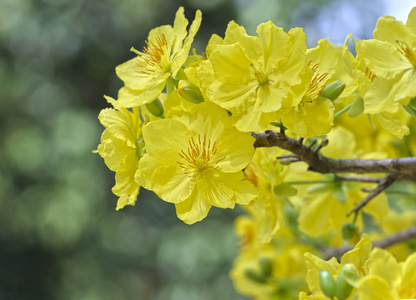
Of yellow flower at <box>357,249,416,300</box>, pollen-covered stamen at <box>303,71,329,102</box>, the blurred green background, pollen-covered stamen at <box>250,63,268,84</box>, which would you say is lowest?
the blurred green background

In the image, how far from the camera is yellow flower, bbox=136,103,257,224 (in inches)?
17.7

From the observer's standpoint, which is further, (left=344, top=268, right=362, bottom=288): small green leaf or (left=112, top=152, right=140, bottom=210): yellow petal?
(left=112, top=152, right=140, bottom=210): yellow petal

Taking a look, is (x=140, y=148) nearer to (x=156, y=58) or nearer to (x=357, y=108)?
(x=156, y=58)

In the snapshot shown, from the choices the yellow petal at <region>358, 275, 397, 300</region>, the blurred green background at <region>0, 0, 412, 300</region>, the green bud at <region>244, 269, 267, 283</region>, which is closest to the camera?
the yellow petal at <region>358, 275, 397, 300</region>

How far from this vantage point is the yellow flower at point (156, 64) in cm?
49

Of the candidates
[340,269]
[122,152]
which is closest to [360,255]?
[340,269]

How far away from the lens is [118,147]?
0.50 m

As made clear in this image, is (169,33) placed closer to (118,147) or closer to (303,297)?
(118,147)

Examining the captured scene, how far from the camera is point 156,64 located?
532 millimetres

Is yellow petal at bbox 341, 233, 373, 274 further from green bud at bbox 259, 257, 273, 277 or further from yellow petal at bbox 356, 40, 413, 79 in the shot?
green bud at bbox 259, 257, 273, 277

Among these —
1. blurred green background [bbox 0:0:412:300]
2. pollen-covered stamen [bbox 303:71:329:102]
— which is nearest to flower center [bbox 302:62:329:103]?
pollen-covered stamen [bbox 303:71:329:102]

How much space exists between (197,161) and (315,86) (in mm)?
135

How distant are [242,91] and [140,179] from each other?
13 centimetres

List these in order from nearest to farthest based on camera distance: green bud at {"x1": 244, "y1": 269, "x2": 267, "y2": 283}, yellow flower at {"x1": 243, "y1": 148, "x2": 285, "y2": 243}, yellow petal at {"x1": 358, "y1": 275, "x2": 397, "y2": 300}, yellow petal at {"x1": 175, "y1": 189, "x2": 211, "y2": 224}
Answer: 1. yellow petal at {"x1": 358, "y1": 275, "x2": 397, "y2": 300}
2. yellow petal at {"x1": 175, "y1": 189, "x2": 211, "y2": 224}
3. yellow flower at {"x1": 243, "y1": 148, "x2": 285, "y2": 243}
4. green bud at {"x1": 244, "y1": 269, "x2": 267, "y2": 283}
